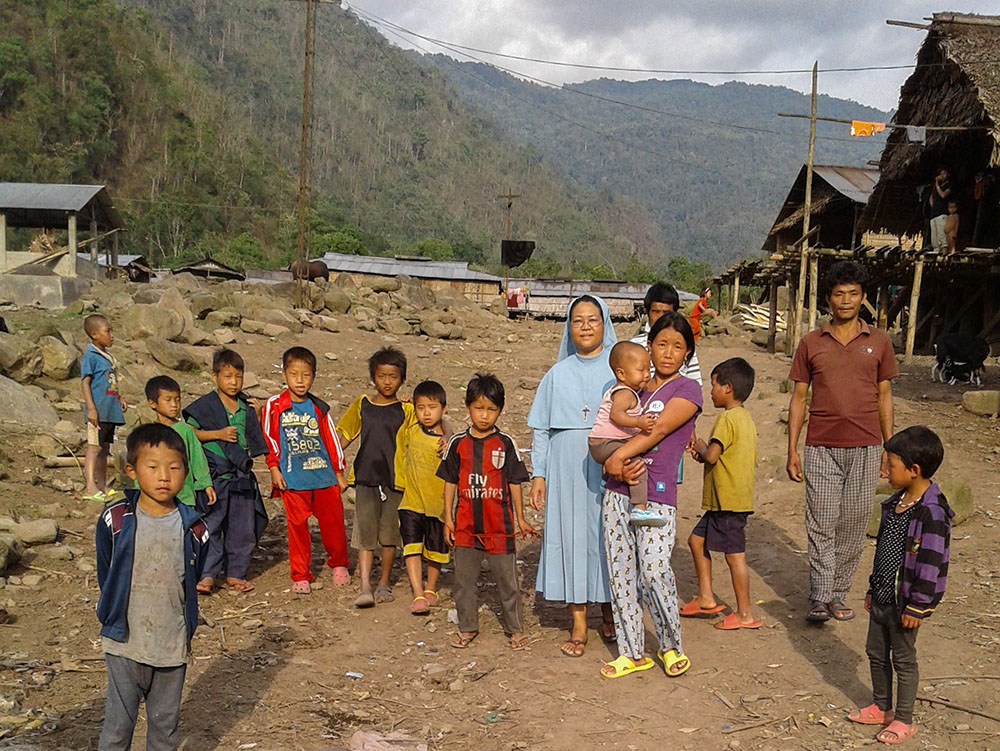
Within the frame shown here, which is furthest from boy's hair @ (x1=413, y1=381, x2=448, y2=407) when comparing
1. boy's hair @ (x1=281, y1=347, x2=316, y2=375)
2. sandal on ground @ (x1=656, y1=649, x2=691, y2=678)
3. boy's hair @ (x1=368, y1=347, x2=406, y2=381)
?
sandal on ground @ (x1=656, y1=649, x2=691, y2=678)

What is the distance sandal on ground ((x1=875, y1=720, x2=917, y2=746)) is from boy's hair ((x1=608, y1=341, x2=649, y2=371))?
1.83 metres

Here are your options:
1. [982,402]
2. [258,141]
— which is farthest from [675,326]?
[258,141]

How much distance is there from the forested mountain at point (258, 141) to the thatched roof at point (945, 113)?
35.7 m

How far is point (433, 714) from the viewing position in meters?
3.82

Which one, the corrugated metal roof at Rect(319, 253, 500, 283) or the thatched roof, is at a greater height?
the thatched roof

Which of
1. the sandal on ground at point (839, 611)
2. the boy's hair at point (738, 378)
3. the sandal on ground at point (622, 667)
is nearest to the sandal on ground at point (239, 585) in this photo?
the sandal on ground at point (622, 667)

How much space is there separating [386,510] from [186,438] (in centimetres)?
128

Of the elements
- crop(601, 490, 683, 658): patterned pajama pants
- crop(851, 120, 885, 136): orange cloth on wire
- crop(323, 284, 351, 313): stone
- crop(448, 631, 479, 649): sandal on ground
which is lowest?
crop(448, 631, 479, 649): sandal on ground

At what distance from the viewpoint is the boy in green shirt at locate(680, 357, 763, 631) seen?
460 centimetres

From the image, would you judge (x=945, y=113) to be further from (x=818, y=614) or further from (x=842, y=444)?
(x=818, y=614)

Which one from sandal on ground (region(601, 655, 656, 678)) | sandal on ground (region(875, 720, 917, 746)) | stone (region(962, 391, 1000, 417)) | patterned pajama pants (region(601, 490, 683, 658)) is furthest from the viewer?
stone (region(962, 391, 1000, 417))

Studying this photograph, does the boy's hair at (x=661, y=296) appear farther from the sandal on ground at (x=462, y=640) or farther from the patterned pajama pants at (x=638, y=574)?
the sandal on ground at (x=462, y=640)

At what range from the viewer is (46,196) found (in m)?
22.1

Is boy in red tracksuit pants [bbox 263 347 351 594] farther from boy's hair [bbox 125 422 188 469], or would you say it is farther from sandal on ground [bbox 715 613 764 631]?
sandal on ground [bbox 715 613 764 631]
